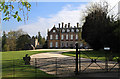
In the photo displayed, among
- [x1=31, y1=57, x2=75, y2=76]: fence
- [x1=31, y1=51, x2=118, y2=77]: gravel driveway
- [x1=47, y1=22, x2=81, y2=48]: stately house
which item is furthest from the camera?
[x1=47, y1=22, x2=81, y2=48]: stately house

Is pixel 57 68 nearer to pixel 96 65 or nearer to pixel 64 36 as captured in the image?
pixel 96 65

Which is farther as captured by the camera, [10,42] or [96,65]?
[10,42]

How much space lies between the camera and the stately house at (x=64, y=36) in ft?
161

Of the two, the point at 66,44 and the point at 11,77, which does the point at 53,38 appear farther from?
the point at 11,77

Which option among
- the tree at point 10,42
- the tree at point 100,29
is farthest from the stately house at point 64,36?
the tree at point 100,29

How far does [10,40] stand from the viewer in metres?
23.2

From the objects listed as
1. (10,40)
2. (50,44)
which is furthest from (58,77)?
(50,44)

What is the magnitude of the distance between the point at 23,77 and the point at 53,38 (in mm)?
43448

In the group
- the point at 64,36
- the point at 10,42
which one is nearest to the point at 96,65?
the point at 10,42

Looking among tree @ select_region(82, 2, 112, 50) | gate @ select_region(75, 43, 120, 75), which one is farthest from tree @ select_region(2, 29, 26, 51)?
gate @ select_region(75, 43, 120, 75)

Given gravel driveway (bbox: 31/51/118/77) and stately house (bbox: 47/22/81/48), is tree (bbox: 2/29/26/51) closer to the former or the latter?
gravel driveway (bbox: 31/51/118/77)

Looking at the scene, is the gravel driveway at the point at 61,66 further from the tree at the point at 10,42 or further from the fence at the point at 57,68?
the tree at the point at 10,42

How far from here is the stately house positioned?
49.2 metres

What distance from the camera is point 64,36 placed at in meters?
51.0
